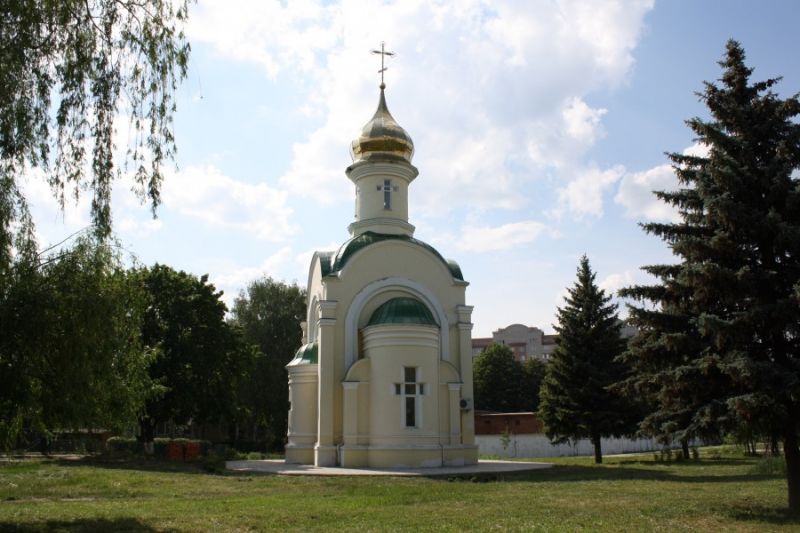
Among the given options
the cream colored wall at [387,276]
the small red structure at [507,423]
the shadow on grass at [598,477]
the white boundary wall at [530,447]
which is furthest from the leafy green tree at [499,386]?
the shadow on grass at [598,477]

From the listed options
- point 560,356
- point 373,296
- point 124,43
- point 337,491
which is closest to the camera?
point 124,43

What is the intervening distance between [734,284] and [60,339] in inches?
428

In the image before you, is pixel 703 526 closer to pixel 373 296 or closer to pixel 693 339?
pixel 693 339

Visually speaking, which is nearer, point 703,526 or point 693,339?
point 703,526

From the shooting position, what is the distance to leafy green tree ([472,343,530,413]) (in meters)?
61.7

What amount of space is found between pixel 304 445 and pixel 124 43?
18.4 m

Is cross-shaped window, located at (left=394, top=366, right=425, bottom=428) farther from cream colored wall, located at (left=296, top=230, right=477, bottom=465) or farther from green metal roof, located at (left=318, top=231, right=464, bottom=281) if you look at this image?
green metal roof, located at (left=318, top=231, right=464, bottom=281)

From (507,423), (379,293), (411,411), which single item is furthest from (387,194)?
(507,423)

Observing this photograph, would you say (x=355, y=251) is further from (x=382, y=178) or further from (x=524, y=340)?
(x=524, y=340)

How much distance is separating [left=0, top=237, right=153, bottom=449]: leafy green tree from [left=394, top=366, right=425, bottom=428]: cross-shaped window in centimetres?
1265

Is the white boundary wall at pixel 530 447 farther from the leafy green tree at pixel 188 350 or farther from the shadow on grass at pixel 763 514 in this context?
the shadow on grass at pixel 763 514

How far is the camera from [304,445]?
1037 inches

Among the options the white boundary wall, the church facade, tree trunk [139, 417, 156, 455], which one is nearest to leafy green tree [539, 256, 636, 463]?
the church facade

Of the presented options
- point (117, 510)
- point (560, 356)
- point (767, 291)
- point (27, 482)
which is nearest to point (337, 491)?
point (117, 510)
